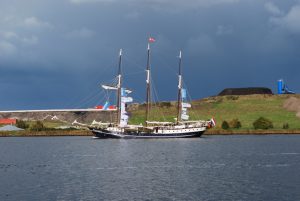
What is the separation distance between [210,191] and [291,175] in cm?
1506

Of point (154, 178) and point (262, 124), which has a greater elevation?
point (262, 124)

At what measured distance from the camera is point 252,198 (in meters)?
48.4

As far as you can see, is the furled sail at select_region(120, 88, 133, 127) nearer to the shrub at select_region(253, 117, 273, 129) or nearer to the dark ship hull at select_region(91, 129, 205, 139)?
the dark ship hull at select_region(91, 129, 205, 139)

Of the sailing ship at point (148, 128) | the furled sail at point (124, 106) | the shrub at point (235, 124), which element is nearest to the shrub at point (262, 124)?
the shrub at point (235, 124)

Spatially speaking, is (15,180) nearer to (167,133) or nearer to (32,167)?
(32,167)

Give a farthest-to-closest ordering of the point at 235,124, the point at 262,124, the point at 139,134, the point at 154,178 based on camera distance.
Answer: the point at 235,124 < the point at 262,124 < the point at 139,134 < the point at 154,178

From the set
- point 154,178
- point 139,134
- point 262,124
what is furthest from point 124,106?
point 154,178

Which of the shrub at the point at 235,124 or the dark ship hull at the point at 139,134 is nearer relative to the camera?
the dark ship hull at the point at 139,134

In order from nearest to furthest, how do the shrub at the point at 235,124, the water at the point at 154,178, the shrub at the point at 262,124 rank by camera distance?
the water at the point at 154,178
the shrub at the point at 262,124
the shrub at the point at 235,124

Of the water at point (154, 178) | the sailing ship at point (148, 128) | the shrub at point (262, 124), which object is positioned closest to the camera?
the water at point (154, 178)

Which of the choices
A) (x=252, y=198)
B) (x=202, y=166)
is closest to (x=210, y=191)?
(x=252, y=198)

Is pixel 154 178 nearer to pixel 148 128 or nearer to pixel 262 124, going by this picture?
pixel 148 128

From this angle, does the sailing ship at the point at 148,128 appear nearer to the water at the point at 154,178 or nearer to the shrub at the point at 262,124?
the shrub at the point at 262,124

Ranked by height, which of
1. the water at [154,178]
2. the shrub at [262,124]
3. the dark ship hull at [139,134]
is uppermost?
the shrub at [262,124]
